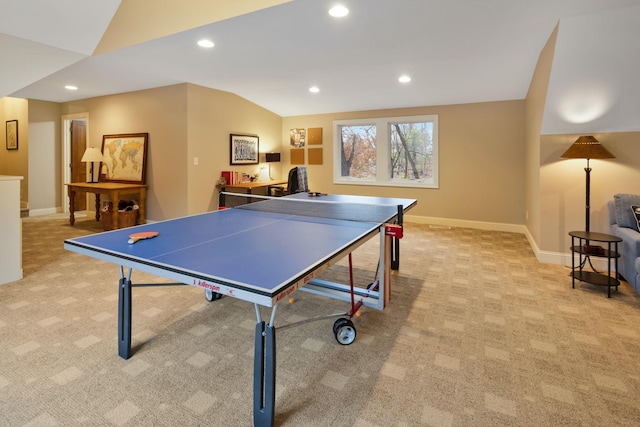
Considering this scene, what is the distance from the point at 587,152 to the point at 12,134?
9982 mm

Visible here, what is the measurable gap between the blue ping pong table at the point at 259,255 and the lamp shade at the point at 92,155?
460 centimetres

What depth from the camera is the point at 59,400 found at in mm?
1738

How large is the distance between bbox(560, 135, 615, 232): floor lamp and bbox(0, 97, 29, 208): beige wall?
9.20 meters

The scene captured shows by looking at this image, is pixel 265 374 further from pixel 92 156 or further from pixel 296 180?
pixel 92 156

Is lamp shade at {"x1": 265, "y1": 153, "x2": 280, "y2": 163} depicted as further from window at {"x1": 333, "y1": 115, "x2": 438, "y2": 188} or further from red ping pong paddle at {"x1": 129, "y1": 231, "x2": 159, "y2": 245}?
red ping pong paddle at {"x1": 129, "y1": 231, "x2": 159, "y2": 245}

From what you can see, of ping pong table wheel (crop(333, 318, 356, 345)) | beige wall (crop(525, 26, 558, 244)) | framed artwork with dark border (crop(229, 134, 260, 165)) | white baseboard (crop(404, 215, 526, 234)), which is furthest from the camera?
framed artwork with dark border (crop(229, 134, 260, 165))

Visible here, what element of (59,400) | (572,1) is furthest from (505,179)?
(59,400)

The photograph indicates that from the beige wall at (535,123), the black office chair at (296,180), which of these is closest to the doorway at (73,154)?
the black office chair at (296,180)

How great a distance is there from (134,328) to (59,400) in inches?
29.7

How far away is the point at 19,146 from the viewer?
23.5ft

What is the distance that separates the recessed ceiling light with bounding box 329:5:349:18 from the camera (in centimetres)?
318

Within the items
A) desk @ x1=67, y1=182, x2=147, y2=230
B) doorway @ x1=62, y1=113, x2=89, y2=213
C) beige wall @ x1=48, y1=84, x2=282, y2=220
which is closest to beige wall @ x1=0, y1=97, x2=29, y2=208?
doorway @ x1=62, y1=113, x2=89, y2=213

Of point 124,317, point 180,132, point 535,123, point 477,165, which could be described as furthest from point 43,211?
point 535,123

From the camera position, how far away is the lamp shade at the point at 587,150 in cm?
354
